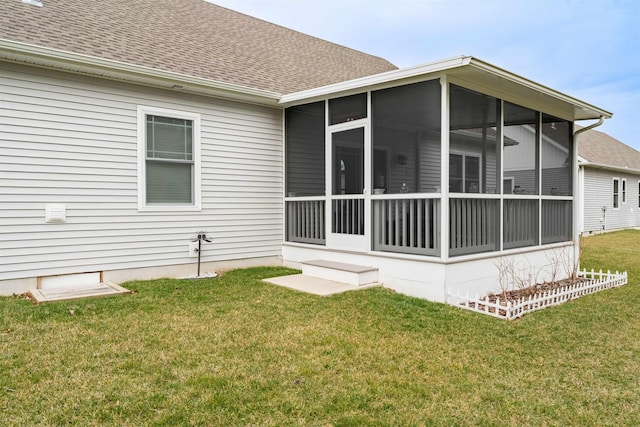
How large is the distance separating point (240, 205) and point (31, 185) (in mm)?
2979

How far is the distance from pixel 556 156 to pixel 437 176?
2.12 meters

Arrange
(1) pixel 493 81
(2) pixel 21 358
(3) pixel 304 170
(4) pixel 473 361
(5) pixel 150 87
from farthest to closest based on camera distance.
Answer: (3) pixel 304 170 < (5) pixel 150 87 < (1) pixel 493 81 < (4) pixel 473 361 < (2) pixel 21 358

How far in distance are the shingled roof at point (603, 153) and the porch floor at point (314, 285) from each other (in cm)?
1516

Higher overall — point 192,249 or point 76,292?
point 192,249

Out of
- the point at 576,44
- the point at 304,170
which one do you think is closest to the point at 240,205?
the point at 304,170

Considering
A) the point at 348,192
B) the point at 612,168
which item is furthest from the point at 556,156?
the point at 612,168

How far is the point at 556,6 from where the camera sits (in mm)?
12016

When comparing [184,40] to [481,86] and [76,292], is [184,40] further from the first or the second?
[481,86]

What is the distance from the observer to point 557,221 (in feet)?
24.5

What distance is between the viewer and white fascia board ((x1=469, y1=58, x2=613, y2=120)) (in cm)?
492

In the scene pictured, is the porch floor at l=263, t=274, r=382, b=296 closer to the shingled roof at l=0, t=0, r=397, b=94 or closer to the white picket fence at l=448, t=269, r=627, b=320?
the white picket fence at l=448, t=269, r=627, b=320

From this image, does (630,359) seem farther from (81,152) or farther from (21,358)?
(81,152)

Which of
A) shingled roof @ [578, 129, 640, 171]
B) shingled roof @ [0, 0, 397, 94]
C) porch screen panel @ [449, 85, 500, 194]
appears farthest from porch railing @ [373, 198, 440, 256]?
shingled roof @ [578, 129, 640, 171]

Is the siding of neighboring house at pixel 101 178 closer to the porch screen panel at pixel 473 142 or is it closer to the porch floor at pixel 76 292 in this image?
the porch floor at pixel 76 292
